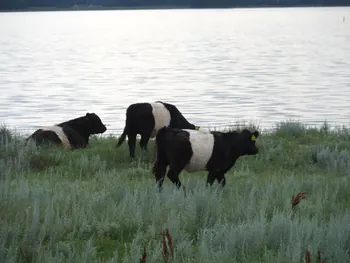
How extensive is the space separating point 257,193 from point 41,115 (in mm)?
20507

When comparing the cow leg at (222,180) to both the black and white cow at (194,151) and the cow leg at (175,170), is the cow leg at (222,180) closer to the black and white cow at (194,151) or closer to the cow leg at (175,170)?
the black and white cow at (194,151)

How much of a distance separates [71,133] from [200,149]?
6.42 metres

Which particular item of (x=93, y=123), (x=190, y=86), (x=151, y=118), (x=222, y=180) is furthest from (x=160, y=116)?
(x=190, y=86)

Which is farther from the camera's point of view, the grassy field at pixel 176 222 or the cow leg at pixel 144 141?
the cow leg at pixel 144 141

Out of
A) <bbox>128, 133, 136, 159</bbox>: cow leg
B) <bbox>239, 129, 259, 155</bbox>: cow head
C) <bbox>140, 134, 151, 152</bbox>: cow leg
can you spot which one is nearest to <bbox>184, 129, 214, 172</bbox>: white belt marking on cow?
<bbox>239, 129, 259, 155</bbox>: cow head

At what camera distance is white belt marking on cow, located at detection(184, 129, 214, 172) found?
11125mm

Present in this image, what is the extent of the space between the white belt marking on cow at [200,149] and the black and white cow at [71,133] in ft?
19.2

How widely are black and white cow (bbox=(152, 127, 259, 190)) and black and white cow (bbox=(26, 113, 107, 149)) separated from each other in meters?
5.61

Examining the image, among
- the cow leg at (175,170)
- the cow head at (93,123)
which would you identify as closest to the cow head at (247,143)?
the cow leg at (175,170)

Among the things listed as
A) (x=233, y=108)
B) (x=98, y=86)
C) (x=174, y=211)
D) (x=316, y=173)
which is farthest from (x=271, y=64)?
(x=174, y=211)

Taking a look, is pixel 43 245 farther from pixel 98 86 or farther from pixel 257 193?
pixel 98 86

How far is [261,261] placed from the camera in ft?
25.5

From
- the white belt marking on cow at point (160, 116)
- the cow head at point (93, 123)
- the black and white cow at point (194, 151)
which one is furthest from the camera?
the cow head at point (93, 123)

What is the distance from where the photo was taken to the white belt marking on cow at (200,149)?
1112cm
